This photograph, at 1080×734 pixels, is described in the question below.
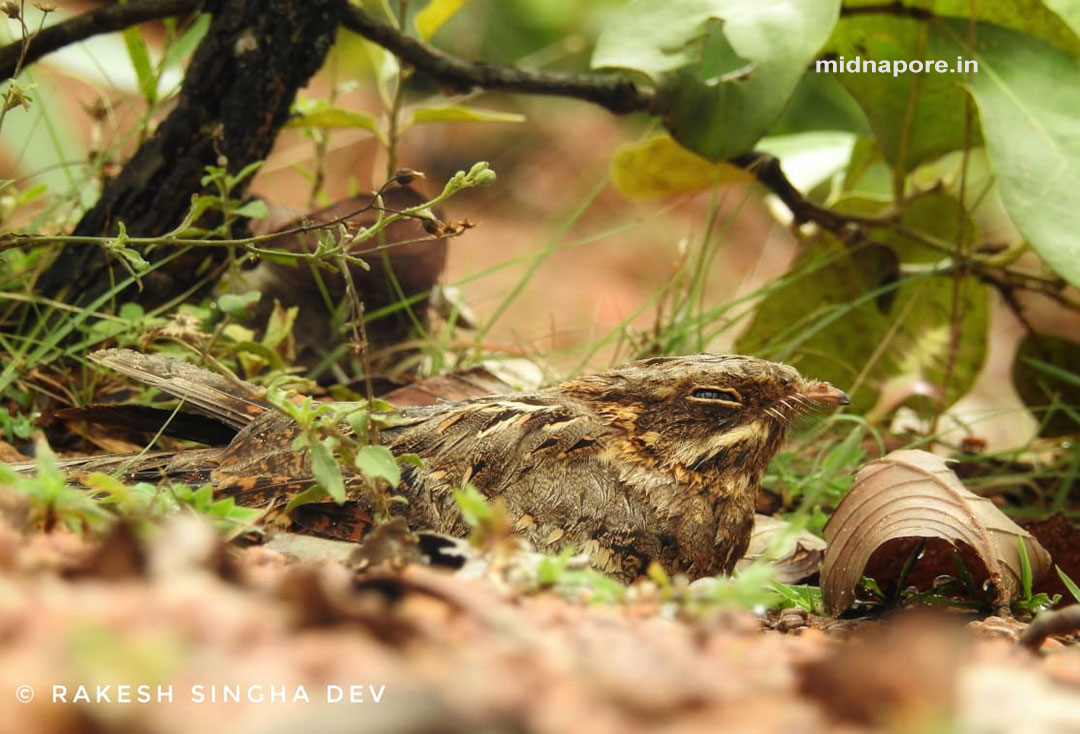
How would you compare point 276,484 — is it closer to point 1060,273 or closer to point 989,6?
point 1060,273

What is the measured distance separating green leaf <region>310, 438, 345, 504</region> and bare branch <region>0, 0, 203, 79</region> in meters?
1.54

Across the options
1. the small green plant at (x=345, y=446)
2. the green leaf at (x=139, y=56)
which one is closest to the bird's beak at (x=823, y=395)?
the small green plant at (x=345, y=446)

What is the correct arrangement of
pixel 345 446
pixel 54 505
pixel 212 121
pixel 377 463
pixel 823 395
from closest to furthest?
pixel 54 505 → pixel 377 463 → pixel 345 446 → pixel 823 395 → pixel 212 121

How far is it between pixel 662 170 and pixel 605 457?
1.61 m

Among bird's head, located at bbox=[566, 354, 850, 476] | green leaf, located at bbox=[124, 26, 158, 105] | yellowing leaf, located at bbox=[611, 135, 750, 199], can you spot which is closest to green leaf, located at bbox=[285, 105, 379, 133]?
green leaf, located at bbox=[124, 26, 158, 105]

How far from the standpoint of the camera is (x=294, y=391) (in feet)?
7.86

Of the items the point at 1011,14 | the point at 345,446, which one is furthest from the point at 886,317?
the point at 345,446

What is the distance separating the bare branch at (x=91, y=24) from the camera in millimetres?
2611

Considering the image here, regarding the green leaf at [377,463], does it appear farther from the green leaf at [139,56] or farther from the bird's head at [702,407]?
the green leaf at [139,56]

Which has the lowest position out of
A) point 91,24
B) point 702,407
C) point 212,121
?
point 702,407

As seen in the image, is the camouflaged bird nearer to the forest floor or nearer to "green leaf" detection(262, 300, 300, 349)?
"green leaf" detection(262, 300, 300, 349)

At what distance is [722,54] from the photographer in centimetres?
285

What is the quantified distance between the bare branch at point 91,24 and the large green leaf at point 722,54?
1107 mm

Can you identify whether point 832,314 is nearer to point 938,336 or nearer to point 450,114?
point 938,336
